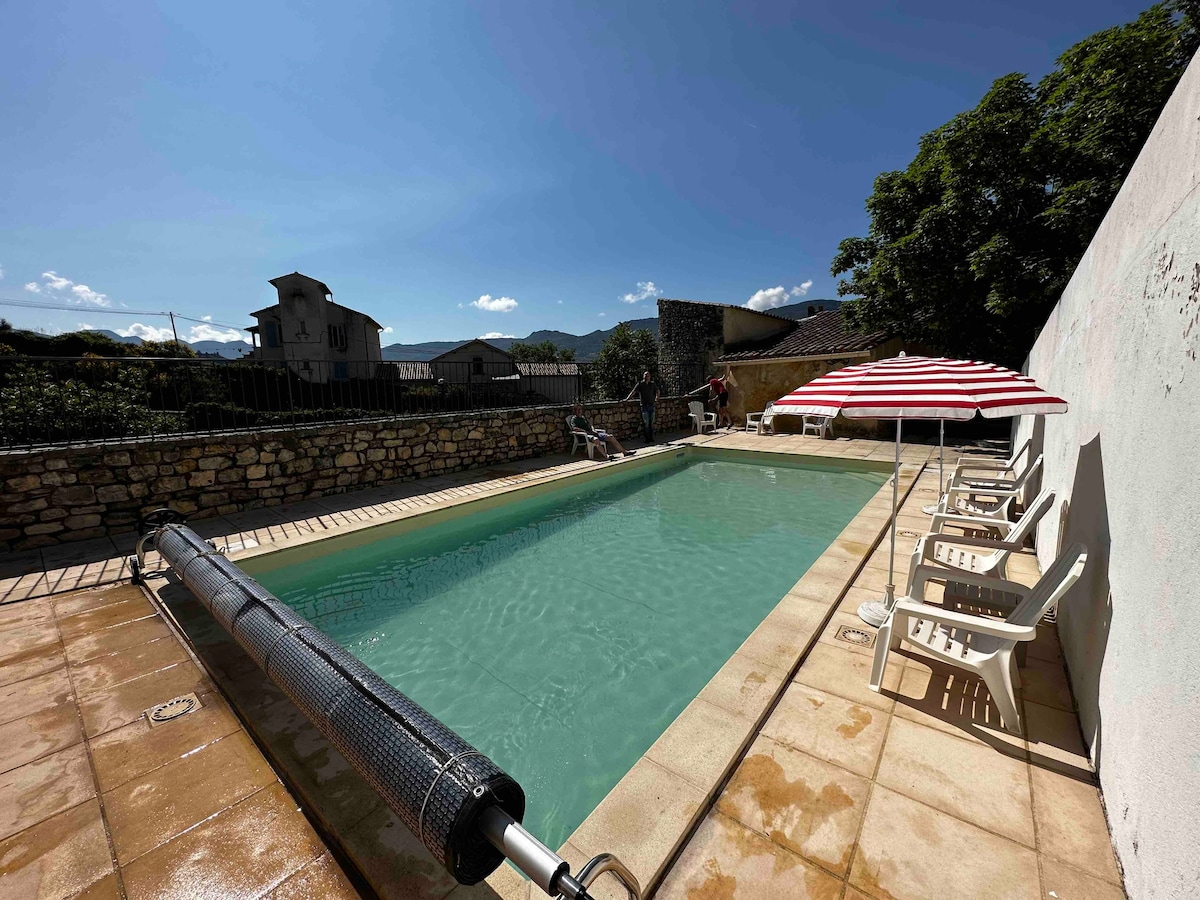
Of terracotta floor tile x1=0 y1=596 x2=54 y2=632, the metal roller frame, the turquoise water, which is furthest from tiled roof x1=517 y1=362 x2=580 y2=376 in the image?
the metal roller frame

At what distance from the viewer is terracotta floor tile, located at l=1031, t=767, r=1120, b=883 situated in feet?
6.09

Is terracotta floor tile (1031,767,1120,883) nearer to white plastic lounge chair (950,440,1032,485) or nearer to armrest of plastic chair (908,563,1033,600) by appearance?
armrest of plastic chair (908,563,1033,600)

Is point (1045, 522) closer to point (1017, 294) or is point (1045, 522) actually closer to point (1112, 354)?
point (1112, 354)

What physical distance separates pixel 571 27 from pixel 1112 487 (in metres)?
11.7

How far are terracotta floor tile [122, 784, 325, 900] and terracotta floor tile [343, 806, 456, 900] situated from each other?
0.19 meters

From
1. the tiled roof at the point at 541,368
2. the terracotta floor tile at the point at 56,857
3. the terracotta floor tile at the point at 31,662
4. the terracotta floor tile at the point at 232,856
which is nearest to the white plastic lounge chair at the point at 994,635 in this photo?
the terracotta floor tile at the point at 232,856

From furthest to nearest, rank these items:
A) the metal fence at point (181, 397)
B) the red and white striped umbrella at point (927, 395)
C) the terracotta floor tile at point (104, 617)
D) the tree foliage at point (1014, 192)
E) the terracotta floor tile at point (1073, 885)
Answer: the tree foliage at point (1014, 192), the metal fence at point (181, 397), the terracotta floor tile at point (104, 617), the red and white striped umbrella at point (927, 395), the terracotta floor tile at point (1073, 885)

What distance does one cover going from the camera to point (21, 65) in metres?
5.74

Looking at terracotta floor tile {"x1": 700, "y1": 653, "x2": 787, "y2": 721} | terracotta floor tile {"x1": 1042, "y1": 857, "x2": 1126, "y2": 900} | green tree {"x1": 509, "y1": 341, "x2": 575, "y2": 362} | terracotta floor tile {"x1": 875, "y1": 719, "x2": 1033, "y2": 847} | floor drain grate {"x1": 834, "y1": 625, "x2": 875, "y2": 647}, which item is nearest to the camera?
terracotta floor tile {"x1": 1042, "y1": 857, "x2": 1126, "y2": 900}

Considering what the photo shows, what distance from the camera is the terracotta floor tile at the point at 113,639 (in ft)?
11.6

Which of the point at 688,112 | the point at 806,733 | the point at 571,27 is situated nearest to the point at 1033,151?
the point at 688,112

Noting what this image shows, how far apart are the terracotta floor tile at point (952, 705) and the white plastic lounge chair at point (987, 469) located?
4.33 metres

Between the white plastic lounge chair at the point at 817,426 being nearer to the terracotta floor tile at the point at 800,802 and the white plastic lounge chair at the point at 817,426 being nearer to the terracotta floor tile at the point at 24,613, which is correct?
the terracotta floor tile at the point at 800,802

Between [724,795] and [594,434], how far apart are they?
9362mm
